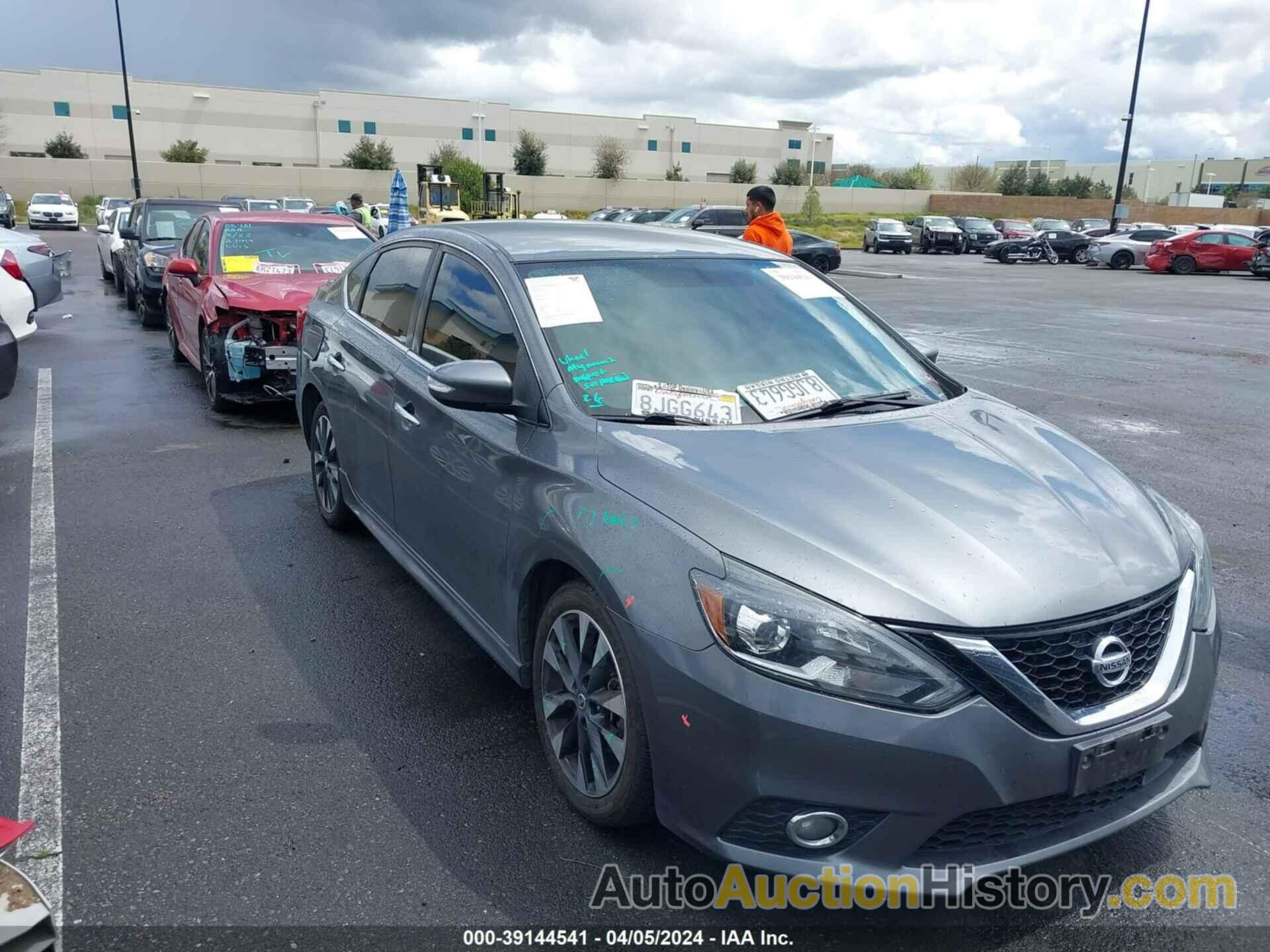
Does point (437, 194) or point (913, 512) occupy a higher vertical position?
point (437, 194)

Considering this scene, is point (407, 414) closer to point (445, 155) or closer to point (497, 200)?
point (497, 200)

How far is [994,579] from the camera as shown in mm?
2406

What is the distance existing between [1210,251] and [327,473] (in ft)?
114

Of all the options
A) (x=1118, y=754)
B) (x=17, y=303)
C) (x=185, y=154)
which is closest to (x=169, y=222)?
(x=17, y=303)

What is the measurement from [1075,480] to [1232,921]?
127 cm

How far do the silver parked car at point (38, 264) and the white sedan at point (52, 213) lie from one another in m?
34.8

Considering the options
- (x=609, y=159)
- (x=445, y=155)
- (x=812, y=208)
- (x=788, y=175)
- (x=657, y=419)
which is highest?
(x=609, y=159)

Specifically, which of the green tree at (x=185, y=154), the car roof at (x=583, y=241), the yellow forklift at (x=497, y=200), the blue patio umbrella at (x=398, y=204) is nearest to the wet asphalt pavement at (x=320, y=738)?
the car roof at (x=583, y=241)

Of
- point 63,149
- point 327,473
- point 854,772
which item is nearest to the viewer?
point 854,772

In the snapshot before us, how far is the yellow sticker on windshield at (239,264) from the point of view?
8898 mm

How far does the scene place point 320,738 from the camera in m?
3.49

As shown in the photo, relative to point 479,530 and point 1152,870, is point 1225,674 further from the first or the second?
point 479,530

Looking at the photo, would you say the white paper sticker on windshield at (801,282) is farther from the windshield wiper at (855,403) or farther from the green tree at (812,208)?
the green tree at (812,208)

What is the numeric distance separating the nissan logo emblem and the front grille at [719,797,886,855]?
637mm
